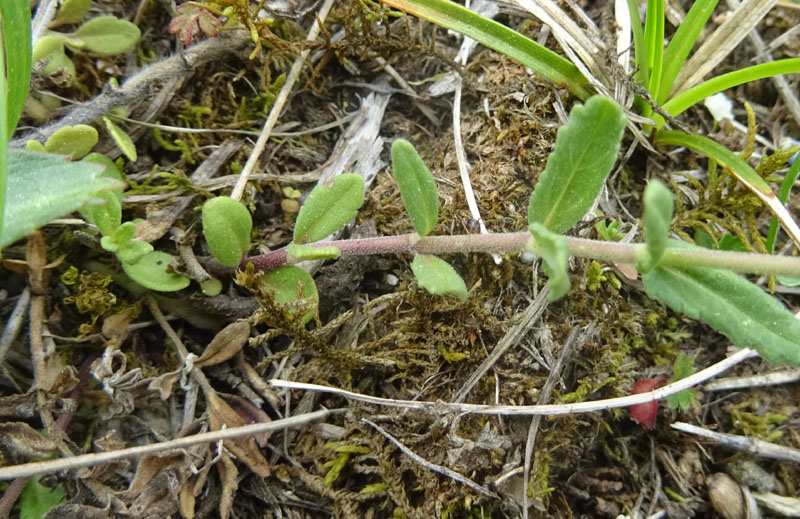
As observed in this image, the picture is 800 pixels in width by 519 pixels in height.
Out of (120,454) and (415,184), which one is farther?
(415,184)

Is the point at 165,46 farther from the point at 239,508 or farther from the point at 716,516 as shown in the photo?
the point at 716,516

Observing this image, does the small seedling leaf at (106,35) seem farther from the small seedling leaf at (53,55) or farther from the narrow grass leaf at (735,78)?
the narrow grass leaf at (735,78)

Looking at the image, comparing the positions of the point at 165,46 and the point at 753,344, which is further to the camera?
the point at 165,46

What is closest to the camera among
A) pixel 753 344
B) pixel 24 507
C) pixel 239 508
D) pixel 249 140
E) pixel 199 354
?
pixel 753 344

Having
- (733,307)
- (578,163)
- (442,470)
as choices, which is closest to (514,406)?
(442,470)

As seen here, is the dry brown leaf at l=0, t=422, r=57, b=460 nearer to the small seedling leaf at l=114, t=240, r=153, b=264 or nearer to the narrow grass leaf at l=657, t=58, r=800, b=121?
the small seedling leaf at l=114, t=240, r=153, b=264

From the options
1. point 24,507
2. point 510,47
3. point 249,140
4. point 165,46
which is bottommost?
point 24,507

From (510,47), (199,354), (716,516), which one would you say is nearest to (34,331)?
(199,354)

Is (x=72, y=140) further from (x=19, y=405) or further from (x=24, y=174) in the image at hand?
(x=19, y=405)
